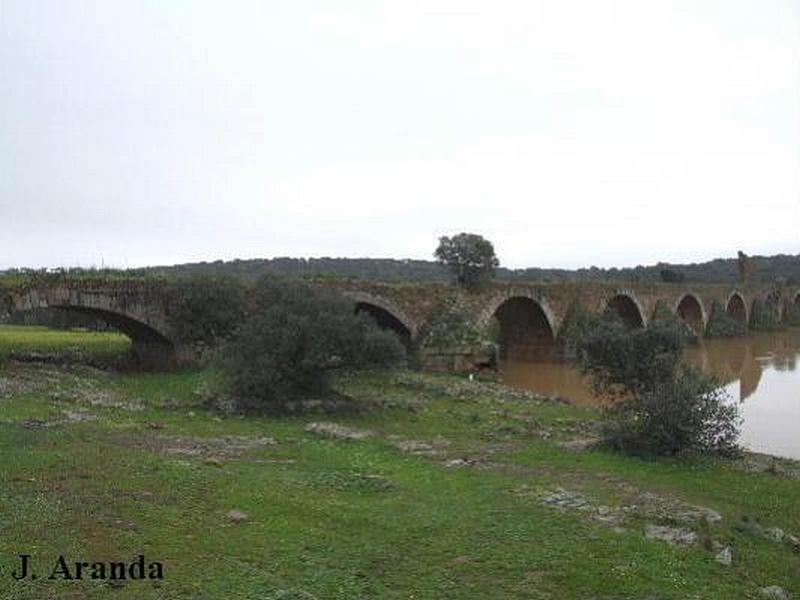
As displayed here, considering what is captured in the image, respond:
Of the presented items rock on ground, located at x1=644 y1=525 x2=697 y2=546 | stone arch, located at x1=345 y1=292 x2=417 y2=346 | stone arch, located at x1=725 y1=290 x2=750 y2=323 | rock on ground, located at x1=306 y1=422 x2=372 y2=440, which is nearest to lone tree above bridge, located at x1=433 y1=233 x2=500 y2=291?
stone arch, located at x1=345 y1=292 x2=417 y2=346

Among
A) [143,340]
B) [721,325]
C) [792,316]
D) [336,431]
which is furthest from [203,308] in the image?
[792,316]

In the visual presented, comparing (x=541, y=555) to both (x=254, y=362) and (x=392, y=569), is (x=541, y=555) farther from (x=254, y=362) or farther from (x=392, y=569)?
(x=254, y=362)

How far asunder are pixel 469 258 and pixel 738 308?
158 feet

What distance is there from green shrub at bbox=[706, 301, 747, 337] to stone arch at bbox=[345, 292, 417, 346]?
39630 mm

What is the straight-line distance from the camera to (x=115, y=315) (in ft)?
86.4

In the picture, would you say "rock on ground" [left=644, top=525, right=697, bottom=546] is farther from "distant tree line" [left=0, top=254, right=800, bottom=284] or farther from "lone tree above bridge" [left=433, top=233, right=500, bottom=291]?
"lone tree above bridge" [left=433, top=233, right=500, bottom=291]

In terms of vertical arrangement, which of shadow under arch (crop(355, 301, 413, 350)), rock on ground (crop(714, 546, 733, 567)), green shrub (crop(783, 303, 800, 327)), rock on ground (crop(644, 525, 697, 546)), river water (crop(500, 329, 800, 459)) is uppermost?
shadow under arch (crop(355, 301, 413, 350))

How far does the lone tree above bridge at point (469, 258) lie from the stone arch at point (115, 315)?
1408cm

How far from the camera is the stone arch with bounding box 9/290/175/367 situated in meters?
23.8

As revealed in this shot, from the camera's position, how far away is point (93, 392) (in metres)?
21.1

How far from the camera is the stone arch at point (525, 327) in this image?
43.0 meters

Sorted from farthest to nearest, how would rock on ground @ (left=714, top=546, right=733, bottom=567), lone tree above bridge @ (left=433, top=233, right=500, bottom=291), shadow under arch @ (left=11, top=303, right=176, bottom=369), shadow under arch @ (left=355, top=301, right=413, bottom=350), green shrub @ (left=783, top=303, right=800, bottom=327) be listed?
1. green shrub @ (left=783, top=303, right=800, bottom=327)
2. lone tree above bridge @ (left=433, top=233, right=500, bottom=291)
3. shadow under arch @ (left=355, top=301, right=413, bottom=350)
4. shadow under arch @ (left=11, top=303, right=176, bottom=369)
5. rock on ground @ (left=714, top=546, right=733, bottom=567)

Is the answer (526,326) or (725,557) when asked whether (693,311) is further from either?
(725,557)

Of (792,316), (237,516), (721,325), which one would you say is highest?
(792,316)
